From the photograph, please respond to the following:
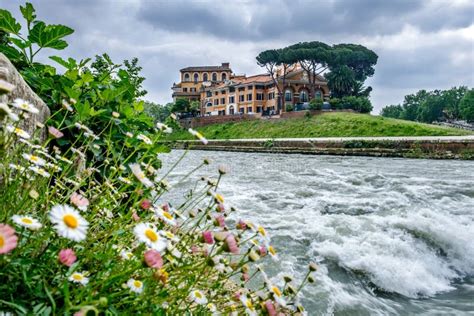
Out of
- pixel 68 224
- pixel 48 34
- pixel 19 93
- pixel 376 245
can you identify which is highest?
pixel 48 34

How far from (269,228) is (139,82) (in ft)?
7.49

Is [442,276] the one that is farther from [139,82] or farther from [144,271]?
[139,82]

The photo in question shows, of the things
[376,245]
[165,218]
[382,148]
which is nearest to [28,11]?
[165,218]

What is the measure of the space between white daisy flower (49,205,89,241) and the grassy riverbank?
24541 millimetres

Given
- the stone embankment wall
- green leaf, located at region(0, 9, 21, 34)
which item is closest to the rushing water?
green leaf, located at region(0, 9, 21, 34)

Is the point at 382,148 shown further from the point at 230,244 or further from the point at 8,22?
the point at 230,244

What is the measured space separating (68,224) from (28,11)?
6.56 ft

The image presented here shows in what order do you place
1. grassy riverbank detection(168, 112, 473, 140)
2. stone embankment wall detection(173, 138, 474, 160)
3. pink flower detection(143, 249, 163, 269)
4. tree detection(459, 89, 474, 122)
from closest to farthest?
pink flower detection(143, 249, 163, 269), stone embankment wall detection(173, 138, 474, 160), grassy riverbank detection(168, 112, 473, 140), tree detection(459, 89, 474, 122)

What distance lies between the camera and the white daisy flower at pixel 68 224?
27.2 inches

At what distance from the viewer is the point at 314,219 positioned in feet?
15.8

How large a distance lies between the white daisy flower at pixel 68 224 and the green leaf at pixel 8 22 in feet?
6.29

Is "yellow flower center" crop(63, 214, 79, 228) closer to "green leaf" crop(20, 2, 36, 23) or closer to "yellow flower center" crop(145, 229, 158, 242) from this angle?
"yellow flower center" crop(145, 229, 158, 242)

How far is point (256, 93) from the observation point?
160ft

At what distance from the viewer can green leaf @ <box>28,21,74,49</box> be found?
2.16m
